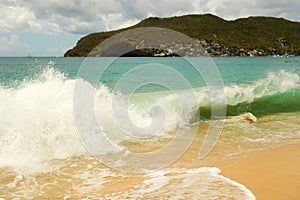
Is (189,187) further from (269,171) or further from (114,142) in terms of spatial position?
(114,142)

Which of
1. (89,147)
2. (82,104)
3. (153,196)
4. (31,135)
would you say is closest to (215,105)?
(82,104)

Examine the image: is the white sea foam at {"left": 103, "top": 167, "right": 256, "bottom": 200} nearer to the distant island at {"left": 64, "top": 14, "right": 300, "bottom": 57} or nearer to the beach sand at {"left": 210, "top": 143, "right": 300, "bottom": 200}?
the beach sand at {"left": 210, "top": 143, "right": 300, "bottom": 200}

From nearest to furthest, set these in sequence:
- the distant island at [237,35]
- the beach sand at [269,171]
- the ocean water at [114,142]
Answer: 1. the beach sand at [269,171]
2. the ocean water at [114,142]
3. the distant island at [237,35]

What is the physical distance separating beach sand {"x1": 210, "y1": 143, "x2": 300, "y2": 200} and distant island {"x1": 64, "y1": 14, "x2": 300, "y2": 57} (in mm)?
104345

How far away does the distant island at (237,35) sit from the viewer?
117 m

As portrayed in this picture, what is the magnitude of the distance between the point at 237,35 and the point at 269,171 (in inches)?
5773

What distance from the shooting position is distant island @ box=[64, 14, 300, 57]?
384ft

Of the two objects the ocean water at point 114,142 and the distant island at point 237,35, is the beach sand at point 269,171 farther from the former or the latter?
the distant island at point 237,35

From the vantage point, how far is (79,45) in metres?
130

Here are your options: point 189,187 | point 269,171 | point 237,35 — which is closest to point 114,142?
point 189,187

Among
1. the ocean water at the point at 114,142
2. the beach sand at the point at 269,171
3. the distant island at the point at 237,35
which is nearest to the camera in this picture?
the beach sand at the point at 269,171

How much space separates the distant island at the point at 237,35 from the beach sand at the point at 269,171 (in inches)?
4108

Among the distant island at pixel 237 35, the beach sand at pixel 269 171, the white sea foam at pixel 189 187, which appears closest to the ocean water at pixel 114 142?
the white sea foam at pixel 189 187

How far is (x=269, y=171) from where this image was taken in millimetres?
5734
